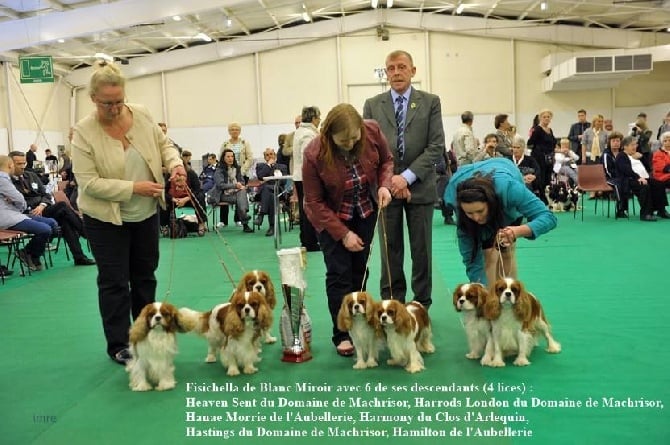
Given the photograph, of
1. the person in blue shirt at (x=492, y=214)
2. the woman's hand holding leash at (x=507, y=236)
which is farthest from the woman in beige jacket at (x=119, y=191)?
the woman's hand holding leash at (x=507, y=236)

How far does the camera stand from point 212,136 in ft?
70.5

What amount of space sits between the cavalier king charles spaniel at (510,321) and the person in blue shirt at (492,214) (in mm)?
258

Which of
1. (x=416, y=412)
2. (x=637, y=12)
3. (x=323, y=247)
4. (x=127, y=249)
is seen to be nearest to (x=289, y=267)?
(x=323, y=247)

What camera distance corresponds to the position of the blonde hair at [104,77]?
3.43 metres

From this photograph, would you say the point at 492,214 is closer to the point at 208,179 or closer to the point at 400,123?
the point at 400,123

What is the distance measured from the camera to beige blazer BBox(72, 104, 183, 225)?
11.9ft

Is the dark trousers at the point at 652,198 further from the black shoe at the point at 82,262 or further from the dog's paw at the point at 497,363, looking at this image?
the black shoe at the point at 82,262

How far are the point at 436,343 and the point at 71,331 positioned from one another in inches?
107

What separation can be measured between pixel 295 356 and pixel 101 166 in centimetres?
156

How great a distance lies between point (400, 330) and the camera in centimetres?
346

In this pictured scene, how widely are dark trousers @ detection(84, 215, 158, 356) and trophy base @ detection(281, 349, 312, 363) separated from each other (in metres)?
0.94

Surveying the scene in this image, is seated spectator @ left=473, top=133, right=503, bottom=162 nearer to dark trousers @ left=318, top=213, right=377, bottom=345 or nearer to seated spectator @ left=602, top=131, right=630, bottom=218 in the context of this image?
seated spectator @ left=602, top=131, right=630, bottom=218

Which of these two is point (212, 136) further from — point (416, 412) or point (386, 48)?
point (416, 412)

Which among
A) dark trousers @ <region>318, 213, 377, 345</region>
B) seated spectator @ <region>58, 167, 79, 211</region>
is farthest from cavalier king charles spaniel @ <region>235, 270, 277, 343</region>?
seated spectator @ <region>58, 167, 79, 211</region>
